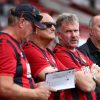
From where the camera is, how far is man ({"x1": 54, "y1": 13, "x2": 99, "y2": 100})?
4157mm

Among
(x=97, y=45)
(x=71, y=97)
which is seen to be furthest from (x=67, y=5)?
(x=71, y=97)

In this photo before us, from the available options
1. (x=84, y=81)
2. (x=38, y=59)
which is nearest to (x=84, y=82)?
(x=84, y=81)

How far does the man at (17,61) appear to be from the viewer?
3.43 meters

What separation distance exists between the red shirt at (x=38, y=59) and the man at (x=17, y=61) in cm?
26

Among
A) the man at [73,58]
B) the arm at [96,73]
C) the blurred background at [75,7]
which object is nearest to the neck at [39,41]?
the man at [73,58]

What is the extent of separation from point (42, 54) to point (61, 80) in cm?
37

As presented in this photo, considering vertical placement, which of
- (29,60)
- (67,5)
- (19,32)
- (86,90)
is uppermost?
(19,32)

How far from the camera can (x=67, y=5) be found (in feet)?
50.8

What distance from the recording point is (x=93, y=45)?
5.14 meters

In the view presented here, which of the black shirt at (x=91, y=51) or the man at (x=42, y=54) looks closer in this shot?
the man at (x=42, y=54)

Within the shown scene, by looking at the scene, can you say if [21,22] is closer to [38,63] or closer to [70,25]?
[38,63]

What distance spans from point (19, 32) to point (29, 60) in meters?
0.44

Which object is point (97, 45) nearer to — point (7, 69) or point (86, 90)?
point (86, 90)

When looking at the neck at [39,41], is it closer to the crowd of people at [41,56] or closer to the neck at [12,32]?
the crowd of people at [41,56]
